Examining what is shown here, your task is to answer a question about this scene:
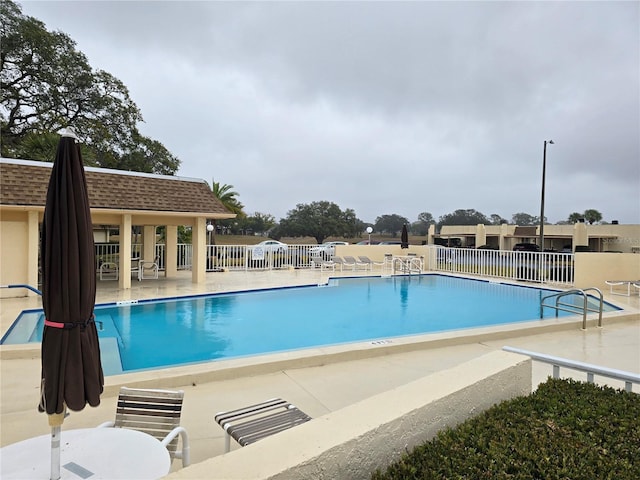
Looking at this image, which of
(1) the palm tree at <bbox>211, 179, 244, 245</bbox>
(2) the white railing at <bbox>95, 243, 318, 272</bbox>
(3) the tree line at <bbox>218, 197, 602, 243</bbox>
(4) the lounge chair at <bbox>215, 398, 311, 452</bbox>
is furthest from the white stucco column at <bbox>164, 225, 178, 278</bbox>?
(3) the tree line at <bbox>218, 197, 602, 243</bbox>

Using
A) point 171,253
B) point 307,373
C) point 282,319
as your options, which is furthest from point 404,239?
point 307,373

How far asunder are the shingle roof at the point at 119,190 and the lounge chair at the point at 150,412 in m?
9.13

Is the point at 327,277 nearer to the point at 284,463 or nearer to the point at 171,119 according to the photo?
the point at 284,463

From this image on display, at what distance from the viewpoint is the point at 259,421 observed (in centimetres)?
278

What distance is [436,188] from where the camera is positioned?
54.7m

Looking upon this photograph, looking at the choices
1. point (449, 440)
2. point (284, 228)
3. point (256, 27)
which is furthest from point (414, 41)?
point (284, 228)

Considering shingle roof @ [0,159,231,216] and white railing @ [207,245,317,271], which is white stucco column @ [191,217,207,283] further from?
white railing @ [207,245,317,271]

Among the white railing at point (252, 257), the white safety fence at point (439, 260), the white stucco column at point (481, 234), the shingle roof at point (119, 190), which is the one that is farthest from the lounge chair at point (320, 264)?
the white stucco column at point (481, 234)

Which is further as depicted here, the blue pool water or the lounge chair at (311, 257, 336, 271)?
the lounge chair at (311, 257, 336, 271)

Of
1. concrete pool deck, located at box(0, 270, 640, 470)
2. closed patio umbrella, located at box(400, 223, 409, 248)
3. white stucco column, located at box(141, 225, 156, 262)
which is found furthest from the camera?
closed patio umbrella, located at box(400, 223, 409, 248)

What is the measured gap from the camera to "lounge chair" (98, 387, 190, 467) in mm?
2783

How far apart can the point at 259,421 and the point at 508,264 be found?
14630 millimetres

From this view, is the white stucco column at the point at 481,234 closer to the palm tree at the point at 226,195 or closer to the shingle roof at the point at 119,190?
the palm tree at the point at 226,195

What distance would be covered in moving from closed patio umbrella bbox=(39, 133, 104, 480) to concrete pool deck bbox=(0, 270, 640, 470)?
121cm
